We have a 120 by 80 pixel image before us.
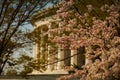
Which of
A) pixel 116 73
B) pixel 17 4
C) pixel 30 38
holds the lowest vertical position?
pixel 116 73

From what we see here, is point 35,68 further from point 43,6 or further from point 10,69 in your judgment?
point 43,6

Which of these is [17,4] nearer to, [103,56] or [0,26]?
[0,26]

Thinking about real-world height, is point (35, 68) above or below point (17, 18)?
below

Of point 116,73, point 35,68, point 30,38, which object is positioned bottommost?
point 116,73

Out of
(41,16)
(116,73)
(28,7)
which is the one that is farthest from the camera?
(41,16)

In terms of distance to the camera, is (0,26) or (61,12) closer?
(61,12)

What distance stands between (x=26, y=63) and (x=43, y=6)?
3904 mm

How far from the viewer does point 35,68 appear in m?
22.4

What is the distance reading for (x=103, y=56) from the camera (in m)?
13.2

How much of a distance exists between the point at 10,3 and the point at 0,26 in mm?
1604

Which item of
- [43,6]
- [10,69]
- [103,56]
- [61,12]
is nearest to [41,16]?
[43,6]

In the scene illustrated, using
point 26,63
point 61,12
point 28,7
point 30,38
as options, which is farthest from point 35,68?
point 61,12

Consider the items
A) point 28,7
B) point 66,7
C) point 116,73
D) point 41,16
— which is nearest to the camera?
point 116,73

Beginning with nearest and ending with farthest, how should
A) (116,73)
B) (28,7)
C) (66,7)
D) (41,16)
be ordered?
1. (116,73)
2. (66,7)
3. (28,7)
4. (41,16)
